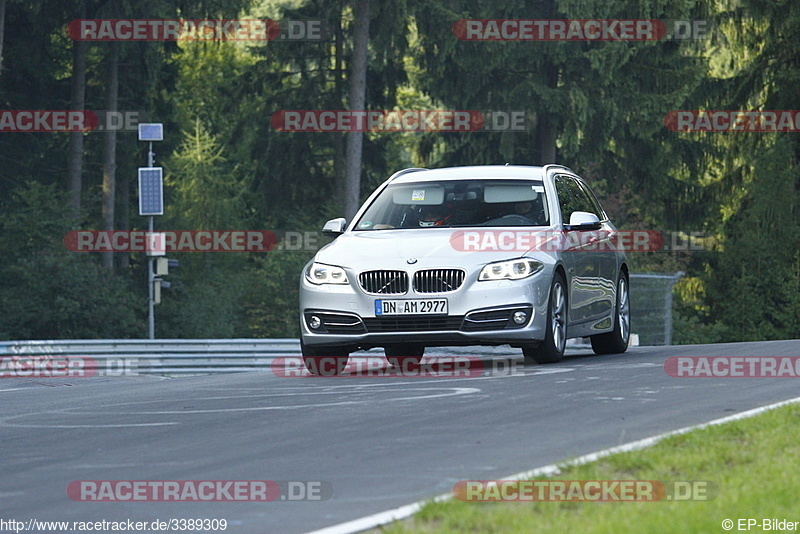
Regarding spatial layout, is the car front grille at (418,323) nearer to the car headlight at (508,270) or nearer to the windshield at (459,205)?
the car headlight at (508,270)

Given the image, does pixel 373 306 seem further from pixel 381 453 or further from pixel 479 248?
pixel 381 453

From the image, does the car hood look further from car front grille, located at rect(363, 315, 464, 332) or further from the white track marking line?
the white track marking line

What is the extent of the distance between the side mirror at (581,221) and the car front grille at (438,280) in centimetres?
182

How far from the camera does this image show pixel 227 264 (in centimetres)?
6756

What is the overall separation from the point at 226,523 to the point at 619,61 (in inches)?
1603

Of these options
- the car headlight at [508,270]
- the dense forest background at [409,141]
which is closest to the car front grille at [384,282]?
the car headlight at [508,270]

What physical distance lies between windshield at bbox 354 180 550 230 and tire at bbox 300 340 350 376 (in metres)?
1.36

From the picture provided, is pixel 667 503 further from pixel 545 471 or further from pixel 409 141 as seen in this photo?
pixel 409 141

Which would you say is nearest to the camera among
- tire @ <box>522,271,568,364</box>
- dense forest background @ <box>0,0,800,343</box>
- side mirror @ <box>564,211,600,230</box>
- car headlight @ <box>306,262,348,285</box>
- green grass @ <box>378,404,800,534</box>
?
green grass @ <box>378,404,800,534</box>

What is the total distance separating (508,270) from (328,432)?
460cm

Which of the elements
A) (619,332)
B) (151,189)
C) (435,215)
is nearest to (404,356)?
(619,332)

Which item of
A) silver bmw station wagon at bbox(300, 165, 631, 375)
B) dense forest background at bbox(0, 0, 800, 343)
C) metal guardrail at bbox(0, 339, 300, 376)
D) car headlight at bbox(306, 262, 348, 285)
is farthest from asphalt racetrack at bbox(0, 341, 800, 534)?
dense forest background at bbox(0, 0, 800, 343)

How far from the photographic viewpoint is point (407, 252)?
45.0ft

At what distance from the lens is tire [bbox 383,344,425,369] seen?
655 inches
